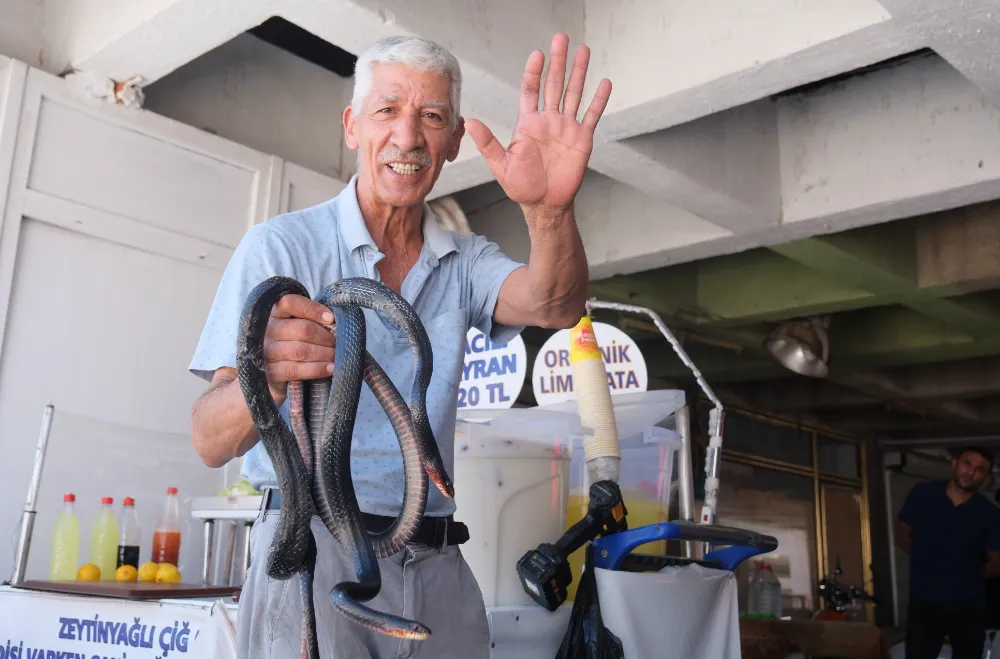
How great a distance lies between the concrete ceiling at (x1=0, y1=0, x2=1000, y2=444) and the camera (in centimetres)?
304

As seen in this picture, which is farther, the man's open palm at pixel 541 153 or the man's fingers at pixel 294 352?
the man's open palm at pixel 541 153

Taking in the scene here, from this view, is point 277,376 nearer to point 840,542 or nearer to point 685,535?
point 685,535

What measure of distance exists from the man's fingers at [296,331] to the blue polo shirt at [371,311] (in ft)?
0.44

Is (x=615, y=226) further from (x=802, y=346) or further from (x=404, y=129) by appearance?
(x=404, y=129)

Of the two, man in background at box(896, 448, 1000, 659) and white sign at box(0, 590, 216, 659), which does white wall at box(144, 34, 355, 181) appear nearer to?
white sign at box(0, 590, 216, 659)

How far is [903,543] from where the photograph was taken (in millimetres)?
6117

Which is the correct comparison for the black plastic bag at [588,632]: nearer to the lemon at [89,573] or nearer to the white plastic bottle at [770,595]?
the lemon at [89,573]

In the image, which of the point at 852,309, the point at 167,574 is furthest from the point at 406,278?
the point at 852,309

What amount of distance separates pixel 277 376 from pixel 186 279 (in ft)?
9.74

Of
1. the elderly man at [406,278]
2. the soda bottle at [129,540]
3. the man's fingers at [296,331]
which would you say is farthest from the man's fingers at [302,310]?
the soda bottle at [129,540]

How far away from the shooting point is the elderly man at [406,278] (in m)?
1.26

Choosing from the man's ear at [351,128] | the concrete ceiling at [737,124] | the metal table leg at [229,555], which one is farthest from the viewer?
the metal table leg at [229,555]

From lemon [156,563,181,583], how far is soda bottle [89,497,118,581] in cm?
22

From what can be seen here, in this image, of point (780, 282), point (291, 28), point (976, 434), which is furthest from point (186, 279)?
point (976, 434)
